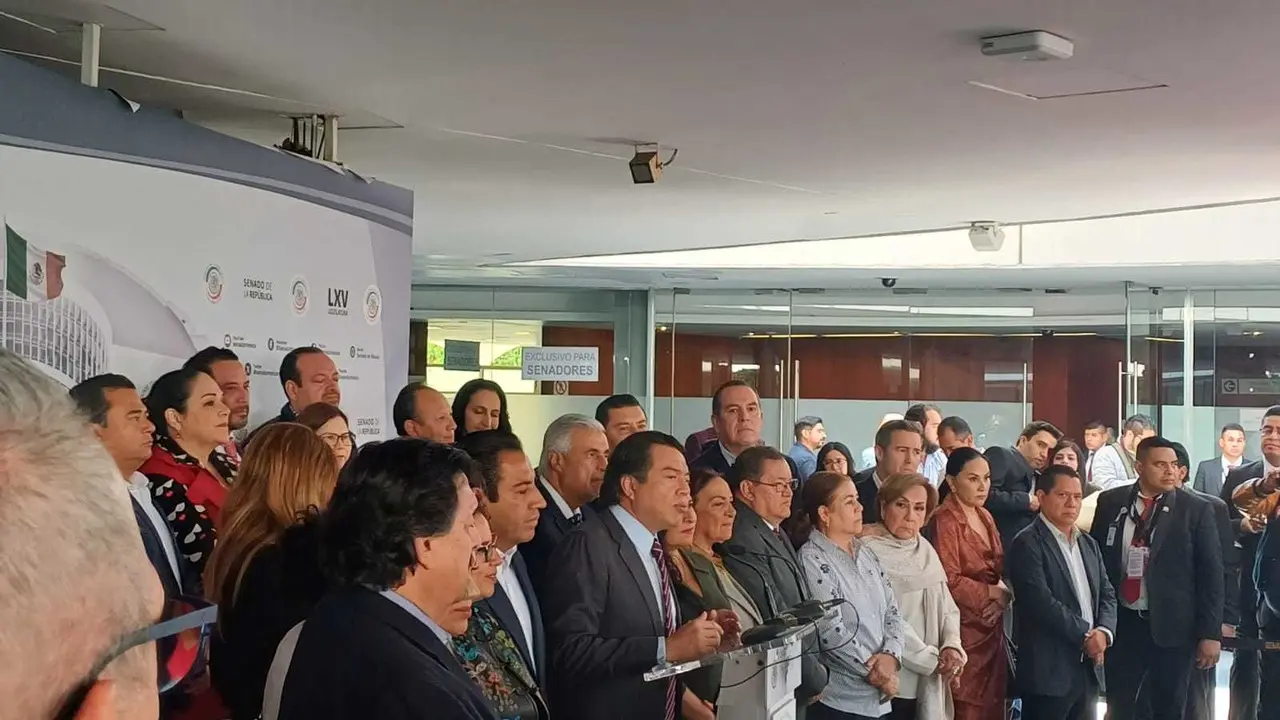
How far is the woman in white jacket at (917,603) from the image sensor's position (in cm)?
534

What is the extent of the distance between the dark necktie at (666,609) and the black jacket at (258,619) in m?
1.20

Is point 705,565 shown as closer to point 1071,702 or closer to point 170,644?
point 1071,702

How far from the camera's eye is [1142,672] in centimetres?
650

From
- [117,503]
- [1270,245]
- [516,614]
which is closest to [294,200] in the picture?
[516,614]

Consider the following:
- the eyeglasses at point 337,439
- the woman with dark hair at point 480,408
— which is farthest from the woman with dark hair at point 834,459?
the eyeglasses at point 337,439

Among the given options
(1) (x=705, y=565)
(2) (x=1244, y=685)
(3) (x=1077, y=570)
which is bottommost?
(2) (x=1244, y=685)

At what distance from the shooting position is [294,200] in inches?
205

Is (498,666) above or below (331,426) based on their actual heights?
below

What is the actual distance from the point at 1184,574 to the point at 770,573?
2.79 metres

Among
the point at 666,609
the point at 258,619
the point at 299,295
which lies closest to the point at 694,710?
the point at 666,609

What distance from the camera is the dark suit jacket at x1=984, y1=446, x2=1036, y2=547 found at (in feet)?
23.3

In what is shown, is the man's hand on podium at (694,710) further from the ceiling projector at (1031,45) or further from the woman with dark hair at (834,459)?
the woman with dark hair at (834,459)

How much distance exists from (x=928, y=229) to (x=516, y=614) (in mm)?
6148

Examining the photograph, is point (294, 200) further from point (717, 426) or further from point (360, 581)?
point (360, 581)
